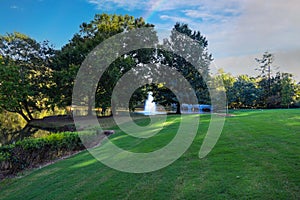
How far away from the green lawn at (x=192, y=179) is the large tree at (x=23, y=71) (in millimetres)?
15360

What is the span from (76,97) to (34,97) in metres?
5.73

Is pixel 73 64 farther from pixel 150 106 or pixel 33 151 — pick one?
pixel 33 151

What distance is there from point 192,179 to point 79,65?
15.1 metres

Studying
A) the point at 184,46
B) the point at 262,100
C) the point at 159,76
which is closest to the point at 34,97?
the point at 159,76

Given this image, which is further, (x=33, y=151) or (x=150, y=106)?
(x=150, y=106)

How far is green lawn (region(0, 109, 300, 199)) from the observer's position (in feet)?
9.80

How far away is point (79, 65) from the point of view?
1669cm


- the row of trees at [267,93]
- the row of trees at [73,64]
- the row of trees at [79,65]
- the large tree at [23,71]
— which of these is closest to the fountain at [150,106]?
the row of trees at [79,65]

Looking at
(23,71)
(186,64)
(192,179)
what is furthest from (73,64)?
(192,179)

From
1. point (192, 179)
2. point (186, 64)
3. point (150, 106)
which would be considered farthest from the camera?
point (150, 106)

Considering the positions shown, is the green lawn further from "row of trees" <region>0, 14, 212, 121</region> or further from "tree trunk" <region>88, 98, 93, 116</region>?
"tree trunk" <region>88, 98, 93, 116</region>

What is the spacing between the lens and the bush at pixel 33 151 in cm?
552

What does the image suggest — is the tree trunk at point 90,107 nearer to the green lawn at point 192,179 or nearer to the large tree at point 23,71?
the large tree at point 23,71

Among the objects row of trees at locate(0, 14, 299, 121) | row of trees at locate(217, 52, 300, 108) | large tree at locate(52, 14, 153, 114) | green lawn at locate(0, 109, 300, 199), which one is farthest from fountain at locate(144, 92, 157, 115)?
green lawn at locate(0, 109, 300, 199)
